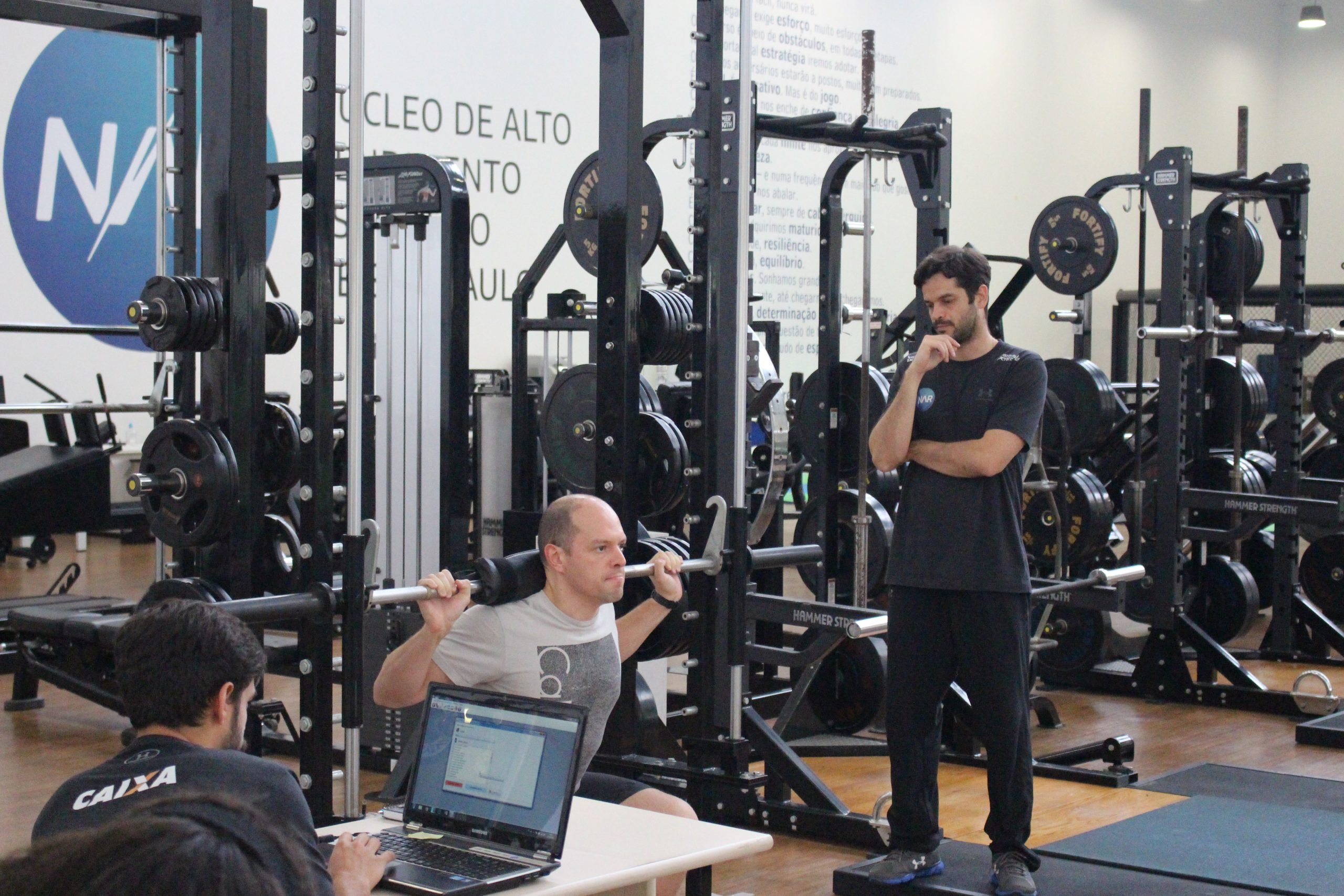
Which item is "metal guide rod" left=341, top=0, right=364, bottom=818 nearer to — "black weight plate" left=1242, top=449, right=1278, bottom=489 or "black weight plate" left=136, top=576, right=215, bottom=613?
"black weight plate" left=136, top=576, right=215, bottom=613

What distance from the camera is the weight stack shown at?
175 inches

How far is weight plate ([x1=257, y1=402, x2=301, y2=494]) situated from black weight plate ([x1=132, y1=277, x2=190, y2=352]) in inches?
26.8

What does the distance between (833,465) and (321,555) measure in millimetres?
2273

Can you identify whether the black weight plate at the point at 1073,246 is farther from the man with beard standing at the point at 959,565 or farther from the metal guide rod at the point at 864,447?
the man with beard standing at the point at 959,565

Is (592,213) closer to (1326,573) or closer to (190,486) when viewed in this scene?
(190,486)

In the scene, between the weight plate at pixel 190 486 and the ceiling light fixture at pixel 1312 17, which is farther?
the ceiling light fixture at pixel 1312 17

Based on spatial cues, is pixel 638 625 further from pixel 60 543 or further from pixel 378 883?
pixel 60 543

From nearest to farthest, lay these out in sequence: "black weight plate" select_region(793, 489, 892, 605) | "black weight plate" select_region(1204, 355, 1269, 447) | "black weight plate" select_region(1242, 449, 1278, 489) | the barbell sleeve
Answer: "black weight plate" select_region(793, 489, 892, 605)
the barbell sleeve
"black weight plate" select_region(1204, 355, 1269, 447)
"black weight plate" select_region(1242, 449, 1278, 489)

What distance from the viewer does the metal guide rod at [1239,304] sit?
617 centimetres

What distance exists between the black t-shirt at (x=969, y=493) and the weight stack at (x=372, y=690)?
5.36 ft

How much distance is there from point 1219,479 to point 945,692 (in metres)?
3.46

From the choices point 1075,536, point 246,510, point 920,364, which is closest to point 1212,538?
point 1075,536

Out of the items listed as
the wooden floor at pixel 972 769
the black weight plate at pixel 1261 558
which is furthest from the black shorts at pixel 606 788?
the black weight plate at pixel 1261 558

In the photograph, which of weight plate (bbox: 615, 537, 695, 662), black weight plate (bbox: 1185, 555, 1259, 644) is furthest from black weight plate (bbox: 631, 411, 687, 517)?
black weight plate (bbox: 1185, 555, 1259, 644)
